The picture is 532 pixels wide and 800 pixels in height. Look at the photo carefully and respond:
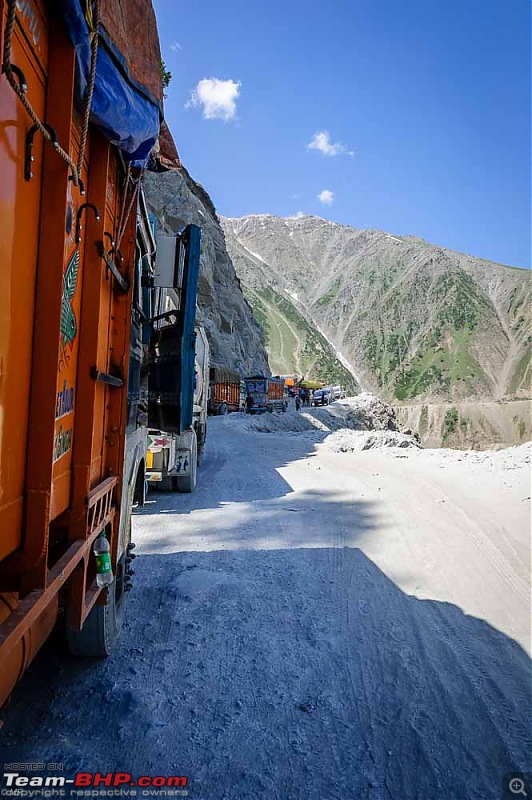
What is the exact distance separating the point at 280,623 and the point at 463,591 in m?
2.04

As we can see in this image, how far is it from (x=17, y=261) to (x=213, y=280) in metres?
41.3

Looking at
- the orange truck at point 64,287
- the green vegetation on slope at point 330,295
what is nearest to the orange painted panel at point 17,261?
the orange truck at point 64,287

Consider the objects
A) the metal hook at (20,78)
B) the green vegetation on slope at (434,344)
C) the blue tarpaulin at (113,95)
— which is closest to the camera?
the metal hook at (20,78)

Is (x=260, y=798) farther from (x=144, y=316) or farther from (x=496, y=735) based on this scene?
(x=144, y=316)

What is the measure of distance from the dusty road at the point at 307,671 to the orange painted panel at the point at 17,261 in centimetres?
178

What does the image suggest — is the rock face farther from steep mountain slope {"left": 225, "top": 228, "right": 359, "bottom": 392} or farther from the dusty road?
steep mountain slope {"left": 225, "top": 228, "right": 359, "bottom": 392}

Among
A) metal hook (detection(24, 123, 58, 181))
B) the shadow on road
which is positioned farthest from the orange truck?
the shadow on road

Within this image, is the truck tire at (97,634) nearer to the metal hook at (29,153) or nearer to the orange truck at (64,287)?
the orange truck at (64,287)

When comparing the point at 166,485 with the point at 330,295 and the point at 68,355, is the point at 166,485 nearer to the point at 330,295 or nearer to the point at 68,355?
the point at 68,355

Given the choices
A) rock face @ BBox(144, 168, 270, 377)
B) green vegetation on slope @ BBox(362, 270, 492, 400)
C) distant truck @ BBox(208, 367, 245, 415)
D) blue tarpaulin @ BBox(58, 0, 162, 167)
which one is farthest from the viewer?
green vegetation on slope @ BBox(362, 270, 492, 400)

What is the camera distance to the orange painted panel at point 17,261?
1.47 metres

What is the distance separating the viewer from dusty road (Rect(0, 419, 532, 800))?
253cm

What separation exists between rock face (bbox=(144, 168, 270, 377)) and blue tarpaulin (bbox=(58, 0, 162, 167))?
30.1 meters

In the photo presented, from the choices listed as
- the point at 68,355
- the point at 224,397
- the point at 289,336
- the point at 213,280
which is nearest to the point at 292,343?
the point at 289,336
